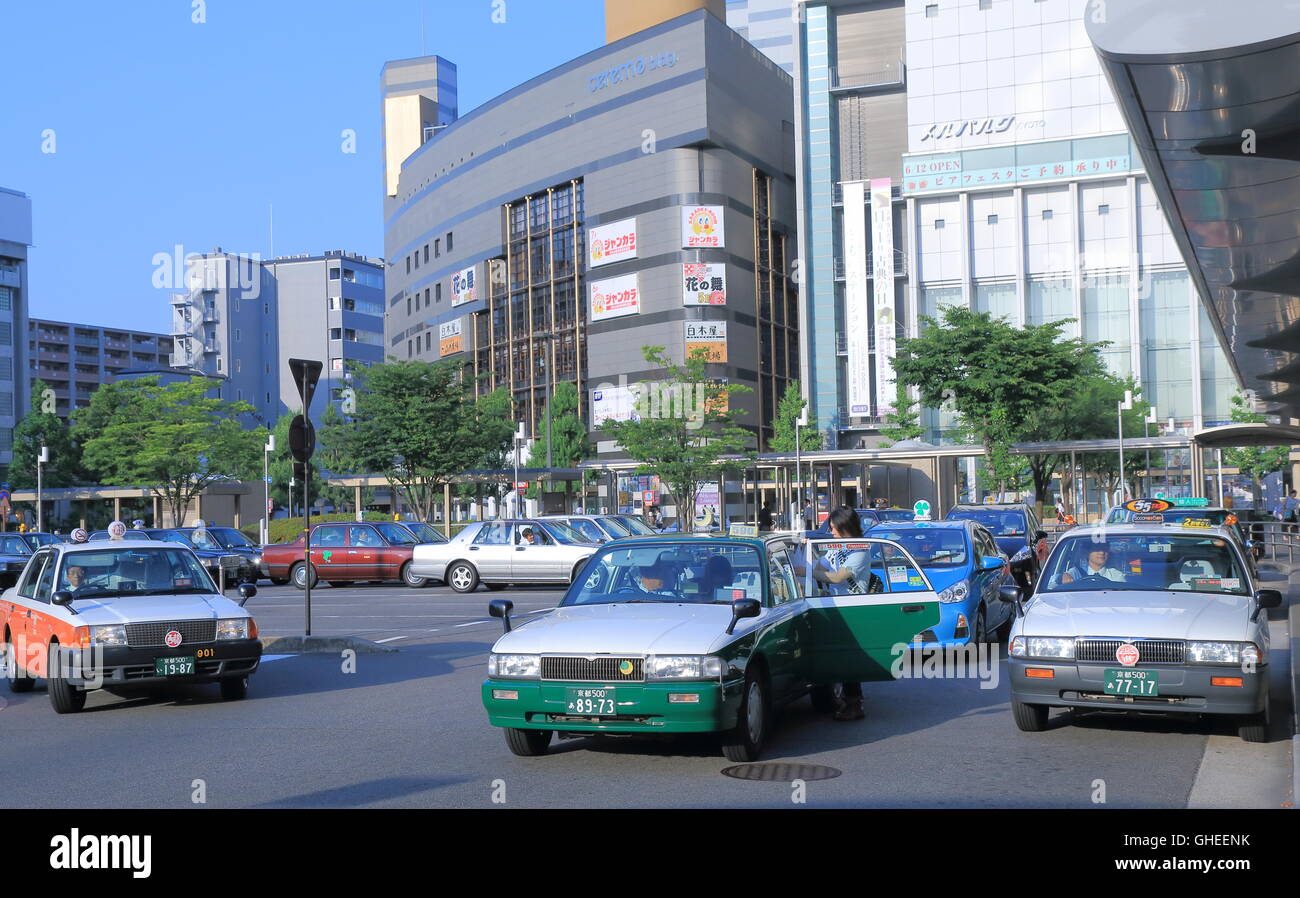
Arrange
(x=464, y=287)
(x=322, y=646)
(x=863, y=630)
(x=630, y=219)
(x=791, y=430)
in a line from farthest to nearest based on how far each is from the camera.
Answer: (x=464, y=287)
(x=630, y=219)
(x=791, y=430)
(x=322, y=646)
(x=863, y=630)

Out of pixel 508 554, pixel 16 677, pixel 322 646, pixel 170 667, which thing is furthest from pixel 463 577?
pixel 170 667

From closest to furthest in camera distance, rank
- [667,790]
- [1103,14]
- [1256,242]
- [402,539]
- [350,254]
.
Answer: [667,790] → [1103,14] → [1256,242] → [402,539] → [350,254]

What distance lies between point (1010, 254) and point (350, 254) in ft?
266

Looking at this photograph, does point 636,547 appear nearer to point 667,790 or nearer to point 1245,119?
point 667,790

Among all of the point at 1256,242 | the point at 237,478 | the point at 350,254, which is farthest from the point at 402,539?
the point at 350,254

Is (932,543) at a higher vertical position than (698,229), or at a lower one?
lower

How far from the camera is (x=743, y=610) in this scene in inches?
335

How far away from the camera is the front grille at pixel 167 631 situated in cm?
1134

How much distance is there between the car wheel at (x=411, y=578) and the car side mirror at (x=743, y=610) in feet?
69.9

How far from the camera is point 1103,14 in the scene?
9.16 meters

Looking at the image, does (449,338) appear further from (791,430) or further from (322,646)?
(322,646)

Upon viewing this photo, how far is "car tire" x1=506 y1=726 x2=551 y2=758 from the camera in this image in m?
8.87

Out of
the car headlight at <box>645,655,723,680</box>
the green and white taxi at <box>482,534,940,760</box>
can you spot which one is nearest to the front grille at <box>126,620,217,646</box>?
the green and white taxi at <box>482,534,940,760</box>

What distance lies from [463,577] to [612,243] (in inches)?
2176
